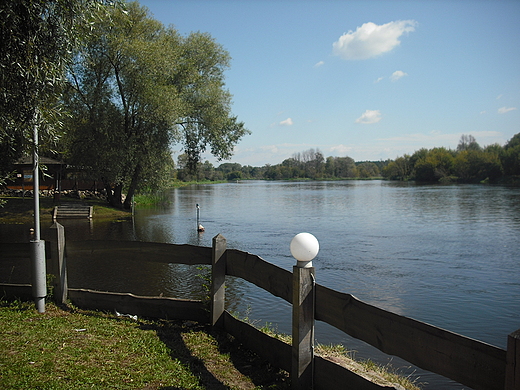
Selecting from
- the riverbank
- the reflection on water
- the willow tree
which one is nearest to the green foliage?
the reflection on water

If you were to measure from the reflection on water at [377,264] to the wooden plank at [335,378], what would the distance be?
340 centimetres

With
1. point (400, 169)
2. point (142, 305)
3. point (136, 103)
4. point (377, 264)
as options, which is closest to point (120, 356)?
point (142, 305)

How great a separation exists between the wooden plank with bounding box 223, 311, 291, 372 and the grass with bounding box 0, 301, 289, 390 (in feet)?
0.29

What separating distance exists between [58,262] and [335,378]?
462 cm

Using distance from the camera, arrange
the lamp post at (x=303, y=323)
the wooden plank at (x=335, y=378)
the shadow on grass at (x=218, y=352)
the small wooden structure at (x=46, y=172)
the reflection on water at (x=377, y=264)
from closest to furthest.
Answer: the wooden plank at (x=335, y=378) → the lamp post at (x=303, y=323) → the shadow on grass at (x=218, y=352) → the reflection on water at (x=377, y=264) → the small wooden structure at (x=46, y=172)

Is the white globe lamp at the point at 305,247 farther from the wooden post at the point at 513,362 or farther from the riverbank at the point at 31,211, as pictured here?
the riverbank at the point at 31,211

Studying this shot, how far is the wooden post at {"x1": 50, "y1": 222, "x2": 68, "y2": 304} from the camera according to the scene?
21.7ft

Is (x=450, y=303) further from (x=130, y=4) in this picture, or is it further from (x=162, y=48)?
(x=130, y=4)

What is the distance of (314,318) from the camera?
159 inches

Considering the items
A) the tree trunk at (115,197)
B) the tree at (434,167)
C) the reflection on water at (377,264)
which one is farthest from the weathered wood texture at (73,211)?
the tree at (434,167)

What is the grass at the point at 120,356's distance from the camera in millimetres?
4277

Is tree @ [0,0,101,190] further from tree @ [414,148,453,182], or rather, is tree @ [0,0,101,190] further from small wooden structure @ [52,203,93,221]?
tree @ [414,148,453,182]

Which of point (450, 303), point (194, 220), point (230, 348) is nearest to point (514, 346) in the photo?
point (230, 348)

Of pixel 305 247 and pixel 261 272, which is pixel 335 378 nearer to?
pixel 305 247
